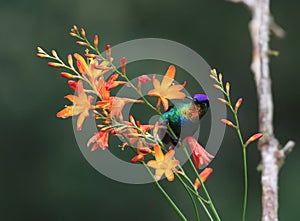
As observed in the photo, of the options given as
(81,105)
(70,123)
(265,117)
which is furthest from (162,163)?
(70,123)

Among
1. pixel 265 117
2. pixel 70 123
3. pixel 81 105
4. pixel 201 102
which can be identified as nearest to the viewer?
pixel 81 105

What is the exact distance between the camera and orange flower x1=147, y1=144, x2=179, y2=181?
1.21 meters

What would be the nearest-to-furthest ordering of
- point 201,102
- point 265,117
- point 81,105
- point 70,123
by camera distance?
point 81,105
point 201,102
point 265,117
point 70,123

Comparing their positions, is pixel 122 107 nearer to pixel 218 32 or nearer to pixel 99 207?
pixel 99 207

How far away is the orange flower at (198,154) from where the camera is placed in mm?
1274

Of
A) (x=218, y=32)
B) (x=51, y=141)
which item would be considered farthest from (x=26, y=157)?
(x=218, y=32)

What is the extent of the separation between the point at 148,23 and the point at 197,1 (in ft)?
1.61

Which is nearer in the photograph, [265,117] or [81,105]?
[81,105]

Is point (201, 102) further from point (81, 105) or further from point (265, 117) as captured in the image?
point (265, 117)

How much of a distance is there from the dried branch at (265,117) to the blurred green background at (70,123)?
9.09 feet

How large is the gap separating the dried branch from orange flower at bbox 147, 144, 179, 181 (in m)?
0.32

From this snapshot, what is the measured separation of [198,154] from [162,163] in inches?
3.7

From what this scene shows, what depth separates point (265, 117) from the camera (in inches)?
65.2

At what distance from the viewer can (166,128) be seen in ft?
4.28
